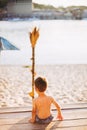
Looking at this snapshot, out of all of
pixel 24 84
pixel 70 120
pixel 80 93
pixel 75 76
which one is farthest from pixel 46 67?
pixel 70 120

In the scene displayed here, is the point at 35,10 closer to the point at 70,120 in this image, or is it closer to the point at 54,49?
the point at 54,49

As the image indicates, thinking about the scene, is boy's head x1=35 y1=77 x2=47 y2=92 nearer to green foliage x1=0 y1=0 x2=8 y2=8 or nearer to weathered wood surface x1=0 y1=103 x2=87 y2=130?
weathered wood surface x1=0 y1=103 x2=87 y2=130

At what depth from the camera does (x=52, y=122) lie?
2.32 meters

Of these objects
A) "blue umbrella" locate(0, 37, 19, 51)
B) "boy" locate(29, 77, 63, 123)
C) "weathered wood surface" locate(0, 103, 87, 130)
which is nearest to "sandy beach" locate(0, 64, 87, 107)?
"blue umbrella" locate(0, 37, 19, 51)

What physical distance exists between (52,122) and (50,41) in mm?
5201

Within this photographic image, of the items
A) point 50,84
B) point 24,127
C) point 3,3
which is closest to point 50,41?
point 3,3

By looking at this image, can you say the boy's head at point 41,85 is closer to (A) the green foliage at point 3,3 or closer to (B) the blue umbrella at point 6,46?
(B) the blue umbrella at point 6,46

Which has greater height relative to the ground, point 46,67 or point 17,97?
point 17,97

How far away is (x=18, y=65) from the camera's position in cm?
580

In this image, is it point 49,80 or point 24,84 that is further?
point 49,80

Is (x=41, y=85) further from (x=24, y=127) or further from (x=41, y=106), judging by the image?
(x=24, y=127)

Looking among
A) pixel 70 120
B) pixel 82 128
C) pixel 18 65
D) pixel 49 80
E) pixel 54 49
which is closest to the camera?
pixel 82 128

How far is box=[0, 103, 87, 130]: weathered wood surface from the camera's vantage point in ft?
7.29

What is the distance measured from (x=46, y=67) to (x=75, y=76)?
90cm
